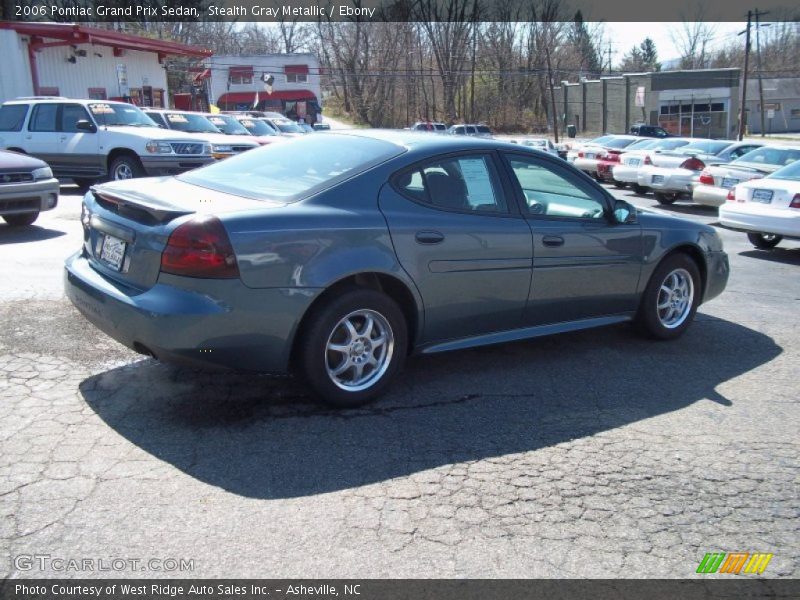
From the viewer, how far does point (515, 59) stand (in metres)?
75.1

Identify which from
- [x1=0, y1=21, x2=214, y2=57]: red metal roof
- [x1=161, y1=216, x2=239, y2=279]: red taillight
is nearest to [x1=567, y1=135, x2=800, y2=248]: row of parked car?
[x1=161, y1=216, x2=239, y2=279]: red taillight

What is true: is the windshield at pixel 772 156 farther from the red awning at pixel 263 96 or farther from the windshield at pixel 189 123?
the red awning at pixel 263 96

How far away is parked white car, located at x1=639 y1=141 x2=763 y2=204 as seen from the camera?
56.9 feet

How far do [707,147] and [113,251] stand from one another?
18.1 meters

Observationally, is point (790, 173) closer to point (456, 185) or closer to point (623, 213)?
point (623, 213)

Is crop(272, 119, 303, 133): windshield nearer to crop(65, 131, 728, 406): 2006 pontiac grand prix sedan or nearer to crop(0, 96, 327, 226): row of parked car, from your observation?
crop(0, 96, 327, 226): row of parked car

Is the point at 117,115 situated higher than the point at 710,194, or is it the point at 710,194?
the point at 117,115

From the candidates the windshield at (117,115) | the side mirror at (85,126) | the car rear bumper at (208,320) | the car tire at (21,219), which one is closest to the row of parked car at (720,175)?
the car rear bumper at (208,320)

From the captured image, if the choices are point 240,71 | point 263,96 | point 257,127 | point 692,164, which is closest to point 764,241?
point 692,164

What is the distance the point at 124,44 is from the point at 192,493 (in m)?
28.0

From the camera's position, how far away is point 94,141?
14312 millimetres

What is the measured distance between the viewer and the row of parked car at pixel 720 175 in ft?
34.8

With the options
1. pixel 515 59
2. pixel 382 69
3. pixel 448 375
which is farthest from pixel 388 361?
pixel 515 59

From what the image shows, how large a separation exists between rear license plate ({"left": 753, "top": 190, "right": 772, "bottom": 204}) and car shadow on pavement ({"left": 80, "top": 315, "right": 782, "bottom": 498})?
215 inches
